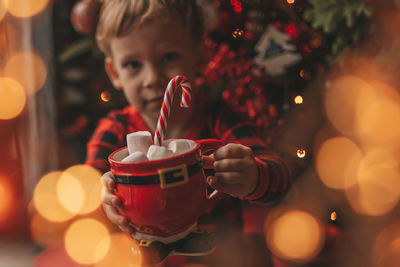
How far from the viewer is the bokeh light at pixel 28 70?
66 cm

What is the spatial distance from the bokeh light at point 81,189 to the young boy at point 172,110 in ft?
0.07

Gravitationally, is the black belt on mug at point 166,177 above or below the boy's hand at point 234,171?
above

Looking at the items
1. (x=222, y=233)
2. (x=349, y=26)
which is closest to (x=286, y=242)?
(x=222, y=233)

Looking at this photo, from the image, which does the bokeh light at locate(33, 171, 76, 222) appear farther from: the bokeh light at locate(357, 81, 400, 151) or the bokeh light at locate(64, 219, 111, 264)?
the bokeh light at locate(357, 81, 400, 151)

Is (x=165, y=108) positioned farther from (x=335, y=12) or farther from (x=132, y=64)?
(x=335, y=12)

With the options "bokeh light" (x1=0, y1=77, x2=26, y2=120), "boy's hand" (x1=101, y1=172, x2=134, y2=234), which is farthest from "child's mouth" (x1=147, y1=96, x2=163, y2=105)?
"bokeh light" (x1=0, y1=77, x2=26, y2=120)

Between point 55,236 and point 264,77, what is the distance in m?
0.54

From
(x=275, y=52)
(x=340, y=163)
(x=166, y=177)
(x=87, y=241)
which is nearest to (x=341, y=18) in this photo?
(x=275, y=52)

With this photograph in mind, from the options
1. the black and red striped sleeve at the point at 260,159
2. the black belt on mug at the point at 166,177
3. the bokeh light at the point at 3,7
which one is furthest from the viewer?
the bokeh light at the point at 3,7

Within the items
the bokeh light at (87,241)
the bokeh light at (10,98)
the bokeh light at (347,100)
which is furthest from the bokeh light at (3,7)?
the bokeh light at (347,100)

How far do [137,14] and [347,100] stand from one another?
401mm

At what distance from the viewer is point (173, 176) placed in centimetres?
29

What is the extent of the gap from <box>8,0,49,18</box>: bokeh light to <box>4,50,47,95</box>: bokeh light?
84mm

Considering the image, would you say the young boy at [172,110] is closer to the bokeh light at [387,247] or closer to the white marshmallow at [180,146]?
the white marshmallow at [180,146]
